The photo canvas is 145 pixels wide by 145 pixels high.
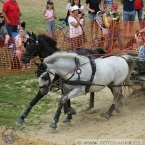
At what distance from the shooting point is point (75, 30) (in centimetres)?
1332

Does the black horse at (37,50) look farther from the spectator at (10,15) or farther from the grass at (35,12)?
the grass at (35,12)

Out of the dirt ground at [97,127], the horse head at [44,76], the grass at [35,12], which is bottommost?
the dirt ground at [97,127]

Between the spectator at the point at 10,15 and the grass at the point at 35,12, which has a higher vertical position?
the spectator at the point at 10,15

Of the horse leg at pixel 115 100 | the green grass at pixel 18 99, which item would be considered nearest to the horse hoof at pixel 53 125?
the green grass at pixel 18 99

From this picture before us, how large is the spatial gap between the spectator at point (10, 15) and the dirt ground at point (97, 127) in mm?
4604

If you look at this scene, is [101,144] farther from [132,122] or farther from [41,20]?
[41,20]

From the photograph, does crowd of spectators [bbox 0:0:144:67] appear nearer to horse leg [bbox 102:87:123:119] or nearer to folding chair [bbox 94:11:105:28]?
folding chair [bbox 94:11:105:28]

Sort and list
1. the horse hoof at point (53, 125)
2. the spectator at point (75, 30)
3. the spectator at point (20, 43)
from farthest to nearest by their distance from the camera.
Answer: the spectator at point (75, 30), the spectator at point (20, 43), the horse hoof at point (53, 125)

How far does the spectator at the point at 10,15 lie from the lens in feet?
44.6

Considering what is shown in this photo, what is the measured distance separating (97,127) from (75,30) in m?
5.00

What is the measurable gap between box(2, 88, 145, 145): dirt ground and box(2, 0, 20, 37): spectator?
4.60 m

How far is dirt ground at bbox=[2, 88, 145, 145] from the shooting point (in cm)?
819

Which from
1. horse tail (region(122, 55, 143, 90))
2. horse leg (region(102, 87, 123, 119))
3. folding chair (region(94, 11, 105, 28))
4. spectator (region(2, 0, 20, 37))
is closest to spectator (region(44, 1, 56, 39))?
spectator (region(2, 0, 20, 37))

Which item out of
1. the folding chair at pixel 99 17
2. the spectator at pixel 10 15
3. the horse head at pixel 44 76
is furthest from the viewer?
the folding chair at pixel 99 17
